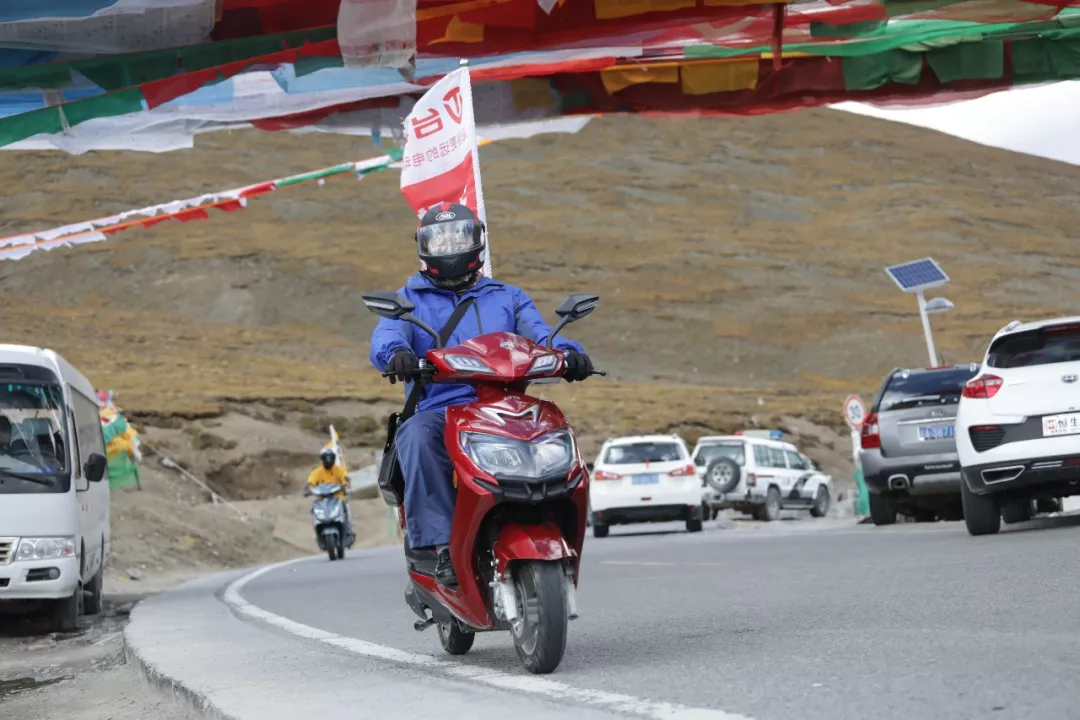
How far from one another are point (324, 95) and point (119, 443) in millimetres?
21991

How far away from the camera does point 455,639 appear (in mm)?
7867

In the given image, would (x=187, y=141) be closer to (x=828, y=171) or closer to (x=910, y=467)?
(x=910, y=467)

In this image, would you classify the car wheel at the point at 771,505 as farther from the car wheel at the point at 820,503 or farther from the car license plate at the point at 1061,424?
the car license plate at the point at 1061,424

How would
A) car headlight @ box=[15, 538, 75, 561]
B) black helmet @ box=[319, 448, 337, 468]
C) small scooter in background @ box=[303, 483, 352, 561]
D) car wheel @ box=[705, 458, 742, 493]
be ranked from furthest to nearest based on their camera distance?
car wheel @ box=[705, 458, 742, 493], black helmet @ box=[319, 448, 337, 468], small scooter in background @ box=[303, 483, 352, 561], car headlight @ box=[15, 538, 75, 561]

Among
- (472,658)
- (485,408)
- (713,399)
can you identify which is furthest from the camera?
(713,399)

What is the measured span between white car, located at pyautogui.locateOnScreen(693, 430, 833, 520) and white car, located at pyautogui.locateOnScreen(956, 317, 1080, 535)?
17.4 m

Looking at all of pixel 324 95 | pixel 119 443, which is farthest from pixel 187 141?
pixel 119 443

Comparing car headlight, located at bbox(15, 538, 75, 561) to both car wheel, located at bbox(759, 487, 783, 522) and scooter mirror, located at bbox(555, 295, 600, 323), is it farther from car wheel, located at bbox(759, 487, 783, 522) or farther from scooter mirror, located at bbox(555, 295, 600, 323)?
car wheel, located at bbox(759, 487, 783, 522)

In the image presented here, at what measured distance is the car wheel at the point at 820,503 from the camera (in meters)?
33.4

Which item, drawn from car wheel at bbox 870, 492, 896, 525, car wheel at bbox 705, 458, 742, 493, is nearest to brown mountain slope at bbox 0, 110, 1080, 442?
car wheel at bbox 705, 458, 742, 493

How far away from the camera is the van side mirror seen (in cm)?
1517

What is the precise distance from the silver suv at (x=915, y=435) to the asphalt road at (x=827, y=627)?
1850 millimetres

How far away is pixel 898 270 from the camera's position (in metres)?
27.2

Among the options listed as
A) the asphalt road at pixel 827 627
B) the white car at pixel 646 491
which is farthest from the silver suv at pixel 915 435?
the white car at pixel 646 491
